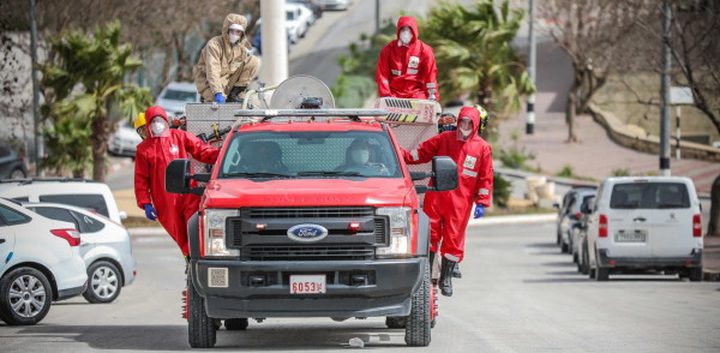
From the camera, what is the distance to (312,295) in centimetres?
1465

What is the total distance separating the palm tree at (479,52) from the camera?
49.6 metres

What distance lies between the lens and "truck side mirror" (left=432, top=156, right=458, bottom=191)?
15.7 m

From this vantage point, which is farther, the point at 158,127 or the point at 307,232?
the point at 158,127

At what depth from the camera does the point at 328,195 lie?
14656mm

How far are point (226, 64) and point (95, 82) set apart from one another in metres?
25.0

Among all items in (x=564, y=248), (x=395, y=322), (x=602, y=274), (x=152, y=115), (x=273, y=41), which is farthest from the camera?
(x=564, y=248)

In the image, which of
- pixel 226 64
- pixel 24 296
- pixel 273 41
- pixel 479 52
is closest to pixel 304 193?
pixel 226 64

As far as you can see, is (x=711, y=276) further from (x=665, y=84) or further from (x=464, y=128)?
(x=464, y=128)

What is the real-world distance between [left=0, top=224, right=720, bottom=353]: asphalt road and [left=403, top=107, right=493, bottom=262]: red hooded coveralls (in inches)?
39.5

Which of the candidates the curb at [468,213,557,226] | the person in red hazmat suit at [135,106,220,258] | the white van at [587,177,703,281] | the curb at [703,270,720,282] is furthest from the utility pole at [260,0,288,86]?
the curb at [468,213,557,226]

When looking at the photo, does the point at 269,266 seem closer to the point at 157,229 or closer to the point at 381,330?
the point at 381,330

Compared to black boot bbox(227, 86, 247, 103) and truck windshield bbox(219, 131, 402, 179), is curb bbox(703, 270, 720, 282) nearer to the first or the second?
black boot bbox(227, 86, 247, 103)

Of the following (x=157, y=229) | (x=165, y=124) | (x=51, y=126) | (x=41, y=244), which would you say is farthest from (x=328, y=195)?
(x=51, y=126)

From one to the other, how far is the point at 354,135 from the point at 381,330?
119 inches
